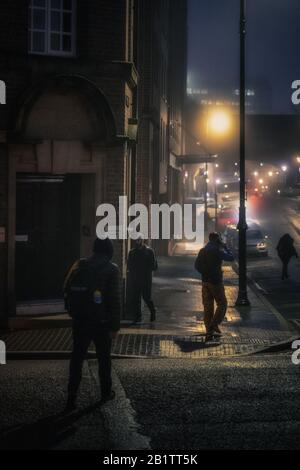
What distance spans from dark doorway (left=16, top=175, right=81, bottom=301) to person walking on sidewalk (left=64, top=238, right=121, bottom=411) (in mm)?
6283

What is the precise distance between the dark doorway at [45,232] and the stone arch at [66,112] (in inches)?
35.4

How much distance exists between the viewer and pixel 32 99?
44.6 ft

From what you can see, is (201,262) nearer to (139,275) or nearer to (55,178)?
(139,275)

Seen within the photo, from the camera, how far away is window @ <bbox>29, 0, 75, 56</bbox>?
46.3ft

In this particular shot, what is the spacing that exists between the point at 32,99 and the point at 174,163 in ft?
95.9

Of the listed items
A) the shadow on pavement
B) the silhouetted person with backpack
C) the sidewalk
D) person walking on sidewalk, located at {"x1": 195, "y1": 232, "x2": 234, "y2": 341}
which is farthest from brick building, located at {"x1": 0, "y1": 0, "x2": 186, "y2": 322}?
the silhouetted person with backpack

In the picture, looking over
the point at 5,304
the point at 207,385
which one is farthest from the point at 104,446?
the point at 5,304

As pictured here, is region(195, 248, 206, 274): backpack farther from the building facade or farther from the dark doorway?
the dark doorway

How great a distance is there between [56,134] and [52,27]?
2096 mm

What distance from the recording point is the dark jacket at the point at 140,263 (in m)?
14.5

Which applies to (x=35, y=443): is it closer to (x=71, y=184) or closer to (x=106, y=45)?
(x=71, y=184)

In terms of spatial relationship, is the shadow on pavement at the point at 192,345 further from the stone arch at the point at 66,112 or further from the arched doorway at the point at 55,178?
the stone arch at the point at 66,112

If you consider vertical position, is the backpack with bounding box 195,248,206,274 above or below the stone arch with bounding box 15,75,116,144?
below

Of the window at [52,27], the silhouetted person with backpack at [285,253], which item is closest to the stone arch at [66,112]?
the window at [52,27]
